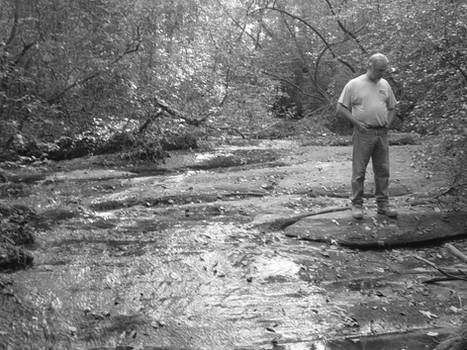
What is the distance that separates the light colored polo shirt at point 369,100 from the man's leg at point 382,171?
263 millimetres

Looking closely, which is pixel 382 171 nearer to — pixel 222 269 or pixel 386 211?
pixel 386 211

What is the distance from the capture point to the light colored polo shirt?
6.75 metres

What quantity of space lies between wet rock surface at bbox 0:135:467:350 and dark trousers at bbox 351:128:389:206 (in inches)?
15.3

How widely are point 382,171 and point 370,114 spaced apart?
32.7 inches

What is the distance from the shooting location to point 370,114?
266 inches

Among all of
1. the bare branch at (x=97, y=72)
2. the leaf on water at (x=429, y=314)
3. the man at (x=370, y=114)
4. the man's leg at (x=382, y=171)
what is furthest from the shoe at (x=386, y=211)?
the bare branch at (x=97, y=72)

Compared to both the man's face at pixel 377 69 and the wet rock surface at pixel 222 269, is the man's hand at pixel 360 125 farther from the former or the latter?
the wet rock surface at pixel 222 269

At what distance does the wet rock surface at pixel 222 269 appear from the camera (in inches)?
177

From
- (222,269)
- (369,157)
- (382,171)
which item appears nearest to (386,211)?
(382,171)

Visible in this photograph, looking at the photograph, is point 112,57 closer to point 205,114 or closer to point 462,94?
point 205,114

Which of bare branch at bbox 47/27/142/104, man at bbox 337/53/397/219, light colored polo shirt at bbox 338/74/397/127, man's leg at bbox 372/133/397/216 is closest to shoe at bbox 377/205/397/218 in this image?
man's leg at bbox 372/133/397/216

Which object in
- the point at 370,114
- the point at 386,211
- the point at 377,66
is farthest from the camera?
the point at 386,211

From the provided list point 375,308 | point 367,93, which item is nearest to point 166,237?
point 375,308

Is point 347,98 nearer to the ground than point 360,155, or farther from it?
farther from it
